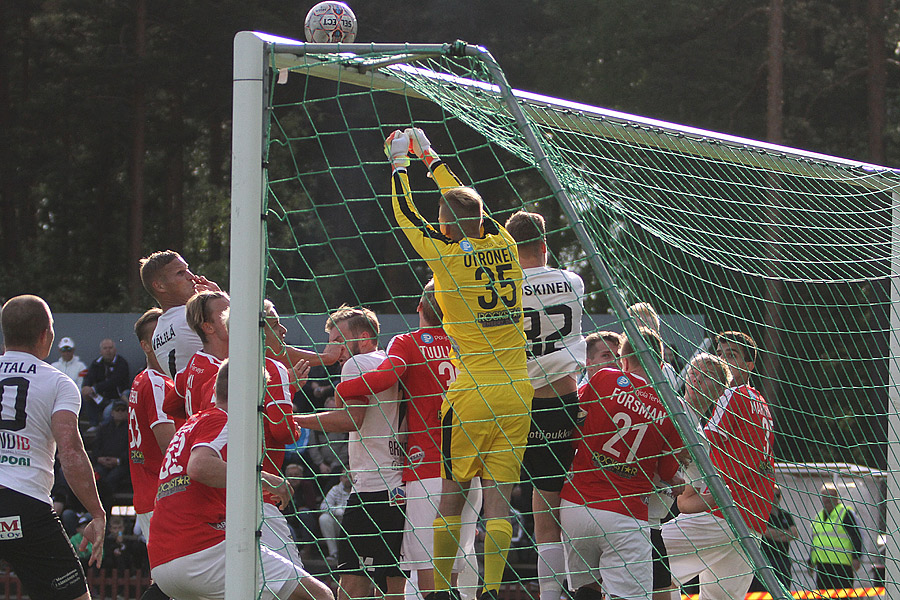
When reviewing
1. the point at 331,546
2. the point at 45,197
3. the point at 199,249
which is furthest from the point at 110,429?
the point at 45,197

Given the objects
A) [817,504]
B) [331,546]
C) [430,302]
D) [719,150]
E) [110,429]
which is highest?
[719,150]

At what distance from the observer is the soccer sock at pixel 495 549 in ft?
15.6

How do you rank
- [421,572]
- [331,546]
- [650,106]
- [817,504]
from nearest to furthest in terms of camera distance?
1. [421,572]
2. [817,504]
3. [331,546]
4. [650,106]

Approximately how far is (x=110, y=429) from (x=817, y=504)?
803 cm

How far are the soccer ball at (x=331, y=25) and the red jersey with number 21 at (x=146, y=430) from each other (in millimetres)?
2358

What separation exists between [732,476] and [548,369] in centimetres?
118

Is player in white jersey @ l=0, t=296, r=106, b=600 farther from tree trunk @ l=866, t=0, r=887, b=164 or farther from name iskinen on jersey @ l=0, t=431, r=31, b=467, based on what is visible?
tree trunk @ l=866, t=0, r=887, b=164

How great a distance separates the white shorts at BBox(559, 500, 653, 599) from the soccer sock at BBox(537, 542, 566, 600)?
108 millimetres

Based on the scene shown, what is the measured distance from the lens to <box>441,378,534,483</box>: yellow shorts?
4.80m

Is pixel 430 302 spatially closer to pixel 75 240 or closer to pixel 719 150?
pixel 719 150

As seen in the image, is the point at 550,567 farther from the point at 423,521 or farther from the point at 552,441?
the point at 423,521

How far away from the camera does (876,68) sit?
19.1 metres

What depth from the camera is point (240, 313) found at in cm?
356

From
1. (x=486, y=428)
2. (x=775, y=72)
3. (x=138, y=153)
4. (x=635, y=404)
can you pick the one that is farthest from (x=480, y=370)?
(x=138, y=153)
